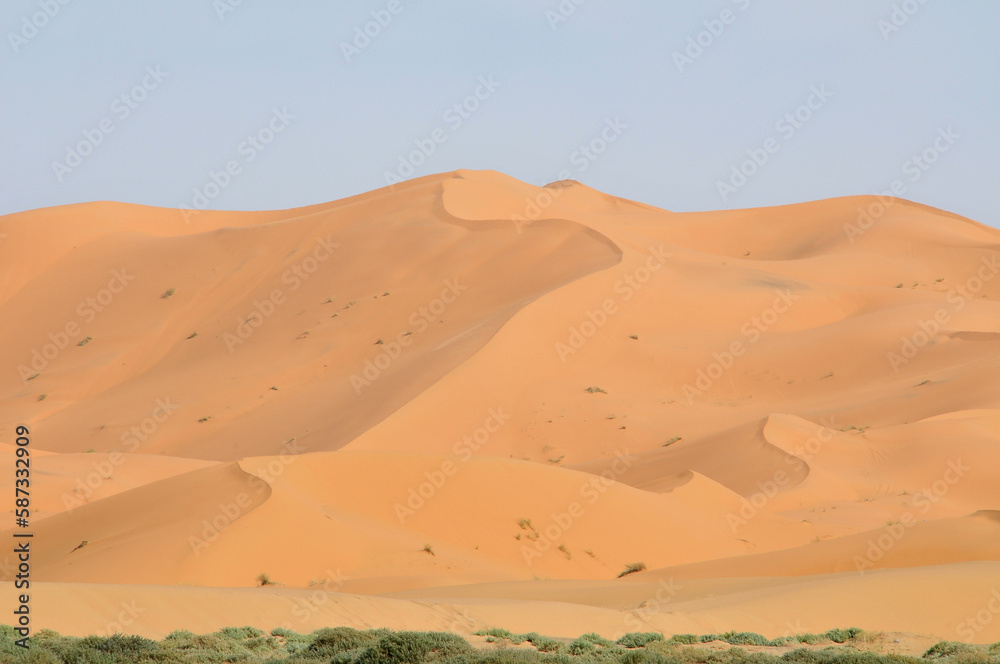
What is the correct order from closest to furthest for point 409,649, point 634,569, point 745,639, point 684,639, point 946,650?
1. point 409,649
2. point 946,650
3. point 684,639
4. point 745,639
5. point 634,569

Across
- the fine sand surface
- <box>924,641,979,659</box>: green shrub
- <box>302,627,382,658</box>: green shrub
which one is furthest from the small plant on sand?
<box>302,627,382,658</box>: green shrub

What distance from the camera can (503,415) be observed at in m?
26.6

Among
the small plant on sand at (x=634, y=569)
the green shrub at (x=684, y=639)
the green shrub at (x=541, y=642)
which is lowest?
the green shrub at (x=684, y=639)

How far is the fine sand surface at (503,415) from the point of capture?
12.9m

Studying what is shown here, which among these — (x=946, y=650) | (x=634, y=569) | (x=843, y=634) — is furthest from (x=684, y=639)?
(x=634, y=569)

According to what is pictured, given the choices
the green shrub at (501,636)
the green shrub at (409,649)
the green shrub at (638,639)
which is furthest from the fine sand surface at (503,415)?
the green shrub at (409,649)

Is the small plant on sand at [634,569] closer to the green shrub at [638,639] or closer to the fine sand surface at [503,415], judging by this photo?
the fine sand surface at [503,415]

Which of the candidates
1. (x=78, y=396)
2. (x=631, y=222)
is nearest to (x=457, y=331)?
(x=78, y=396)

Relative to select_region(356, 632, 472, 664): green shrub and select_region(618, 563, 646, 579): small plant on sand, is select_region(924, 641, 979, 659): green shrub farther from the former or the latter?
select_region(618, 563, 646, 579): small plant on sand

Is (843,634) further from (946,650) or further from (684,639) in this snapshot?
(684,639)

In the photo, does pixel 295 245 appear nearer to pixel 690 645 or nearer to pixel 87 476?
pixel 87 476

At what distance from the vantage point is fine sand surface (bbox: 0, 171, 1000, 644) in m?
12.9

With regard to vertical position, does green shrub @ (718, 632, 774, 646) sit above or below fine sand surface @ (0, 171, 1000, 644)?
below

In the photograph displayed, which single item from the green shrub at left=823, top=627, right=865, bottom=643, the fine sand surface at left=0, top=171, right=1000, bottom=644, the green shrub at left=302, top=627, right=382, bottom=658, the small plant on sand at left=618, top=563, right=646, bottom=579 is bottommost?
the green shrub at left=823, top=627, right=865, bottom=643
